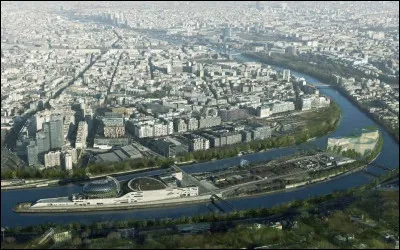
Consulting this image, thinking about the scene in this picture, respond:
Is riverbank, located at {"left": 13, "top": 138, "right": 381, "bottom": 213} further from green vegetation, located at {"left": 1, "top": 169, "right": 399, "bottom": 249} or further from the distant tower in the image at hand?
the distant tower

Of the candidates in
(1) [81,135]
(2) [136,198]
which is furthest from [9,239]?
(1) [81,135]

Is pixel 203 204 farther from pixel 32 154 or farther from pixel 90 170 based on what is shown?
pixel 32 154

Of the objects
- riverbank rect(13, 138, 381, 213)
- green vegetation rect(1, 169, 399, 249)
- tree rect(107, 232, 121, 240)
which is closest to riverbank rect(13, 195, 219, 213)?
riverbank rect(13, 138, 381, 213)

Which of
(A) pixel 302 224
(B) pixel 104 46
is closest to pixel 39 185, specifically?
(A) pixel 302 224

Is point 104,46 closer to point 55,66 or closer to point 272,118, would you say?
A: point 55,66

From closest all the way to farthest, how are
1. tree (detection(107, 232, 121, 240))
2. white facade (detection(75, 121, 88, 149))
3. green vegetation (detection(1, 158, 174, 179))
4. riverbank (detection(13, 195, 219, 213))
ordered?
tree (detection(107, 232, 121, 240))
riverbank (detection(13, 195, 219, 213))
green vegetation (detection(1, 158, 174, 179))
white facade (detection(75, 121, 88, 149))

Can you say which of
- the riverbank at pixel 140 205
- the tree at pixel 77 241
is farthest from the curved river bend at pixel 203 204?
the tree at pixel 77 241

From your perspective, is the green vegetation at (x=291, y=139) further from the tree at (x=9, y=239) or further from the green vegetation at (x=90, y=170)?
the tree at (x=9, y=239)

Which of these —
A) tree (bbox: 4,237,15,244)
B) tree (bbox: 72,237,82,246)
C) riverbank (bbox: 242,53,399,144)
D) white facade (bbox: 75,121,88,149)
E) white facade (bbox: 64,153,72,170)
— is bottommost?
tree (bbox: 4,237,15,244)
